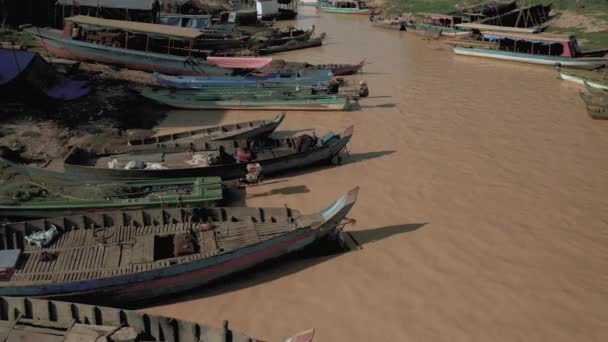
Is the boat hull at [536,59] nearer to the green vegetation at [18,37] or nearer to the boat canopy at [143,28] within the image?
the boat canopy at [143,28]

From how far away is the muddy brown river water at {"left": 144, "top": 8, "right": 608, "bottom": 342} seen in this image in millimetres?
9172

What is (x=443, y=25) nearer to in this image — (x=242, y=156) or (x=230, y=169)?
(x=242, y=156)

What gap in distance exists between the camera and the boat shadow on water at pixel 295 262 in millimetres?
9500

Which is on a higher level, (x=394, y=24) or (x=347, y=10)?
(x=347, y=10)

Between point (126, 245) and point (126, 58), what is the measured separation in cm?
1686

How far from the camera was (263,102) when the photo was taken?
20.2 meters

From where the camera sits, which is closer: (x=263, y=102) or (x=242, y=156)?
(x=242, y=156)

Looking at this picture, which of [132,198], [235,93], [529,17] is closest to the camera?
[132,198]

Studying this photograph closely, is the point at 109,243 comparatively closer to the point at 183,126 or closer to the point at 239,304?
the point at 239,304

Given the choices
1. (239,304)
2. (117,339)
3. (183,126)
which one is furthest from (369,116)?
(117,339)

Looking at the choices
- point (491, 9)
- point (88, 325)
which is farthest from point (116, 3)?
point (491, 9)

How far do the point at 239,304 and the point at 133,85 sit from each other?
15.2 meters

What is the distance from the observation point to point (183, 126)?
1825cm

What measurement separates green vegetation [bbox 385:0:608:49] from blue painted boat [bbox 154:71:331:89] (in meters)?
22.3
